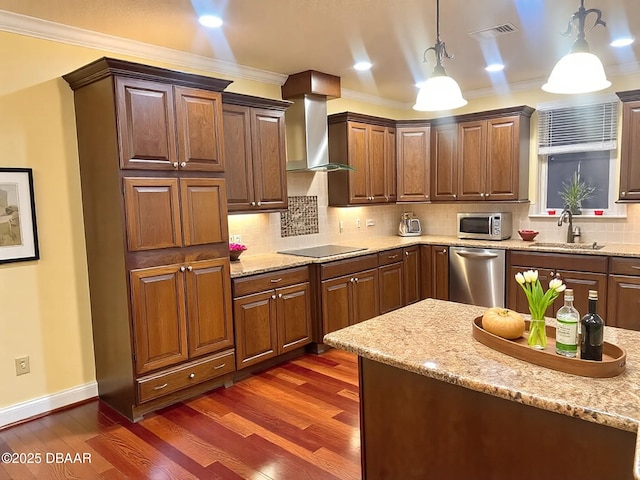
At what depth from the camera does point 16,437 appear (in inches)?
113

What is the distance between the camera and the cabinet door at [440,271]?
511cm

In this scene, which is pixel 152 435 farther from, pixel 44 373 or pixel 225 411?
pixel 44 373

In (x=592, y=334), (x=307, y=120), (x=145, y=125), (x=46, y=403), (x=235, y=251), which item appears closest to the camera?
(x=592, y=334)

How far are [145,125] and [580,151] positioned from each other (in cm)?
424

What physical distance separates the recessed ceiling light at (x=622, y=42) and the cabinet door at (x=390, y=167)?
228 cm

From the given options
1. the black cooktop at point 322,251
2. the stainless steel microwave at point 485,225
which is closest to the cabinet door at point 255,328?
the black cooktop at point 322,251

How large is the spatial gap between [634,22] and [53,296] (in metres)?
4.51

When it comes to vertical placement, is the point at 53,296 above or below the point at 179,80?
below

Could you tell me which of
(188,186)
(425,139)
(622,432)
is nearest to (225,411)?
(188,186)

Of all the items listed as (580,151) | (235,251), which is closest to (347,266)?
(235,251)

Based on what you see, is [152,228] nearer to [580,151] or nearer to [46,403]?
[46,403]

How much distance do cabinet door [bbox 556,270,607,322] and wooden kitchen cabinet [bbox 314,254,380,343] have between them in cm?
174

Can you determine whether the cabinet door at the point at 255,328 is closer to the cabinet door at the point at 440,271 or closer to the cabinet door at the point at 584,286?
the cabinet door at the point at 440,271

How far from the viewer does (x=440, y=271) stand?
203 inches
